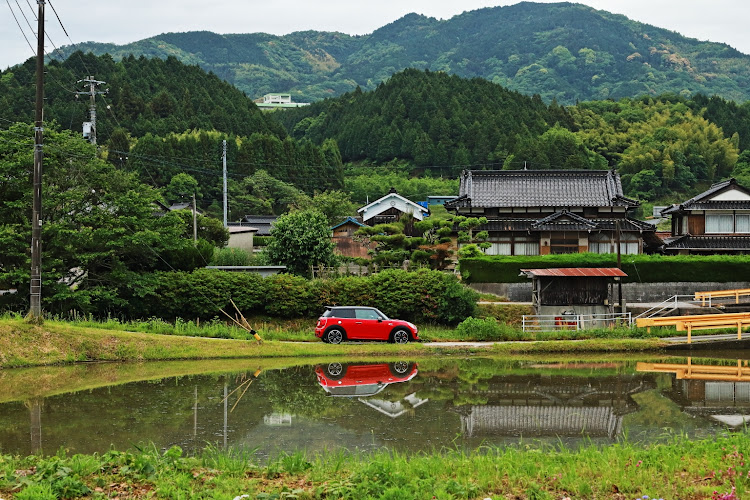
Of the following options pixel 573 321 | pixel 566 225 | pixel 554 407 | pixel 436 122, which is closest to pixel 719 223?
pixel 566 225

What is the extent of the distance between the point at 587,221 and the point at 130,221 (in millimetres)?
22925

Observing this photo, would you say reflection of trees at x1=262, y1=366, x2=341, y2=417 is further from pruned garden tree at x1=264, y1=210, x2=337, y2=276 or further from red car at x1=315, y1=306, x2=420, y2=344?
pruned garden tree at x1=264, y1=210, x2=337, y2=276

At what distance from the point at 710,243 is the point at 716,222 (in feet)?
4.76

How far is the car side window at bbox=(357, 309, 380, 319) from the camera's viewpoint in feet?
78.6

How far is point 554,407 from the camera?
14.5 meters

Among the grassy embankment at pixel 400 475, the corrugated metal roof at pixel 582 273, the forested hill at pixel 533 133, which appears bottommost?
the grassy embankment at pixel 400 475

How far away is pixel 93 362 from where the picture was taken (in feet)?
66.5

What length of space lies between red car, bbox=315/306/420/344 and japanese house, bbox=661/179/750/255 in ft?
65.9

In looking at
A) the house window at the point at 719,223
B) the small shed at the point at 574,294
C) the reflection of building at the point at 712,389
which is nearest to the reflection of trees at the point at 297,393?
the reflection of building at the point at 712,389

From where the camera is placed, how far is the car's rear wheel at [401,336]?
78.9ft

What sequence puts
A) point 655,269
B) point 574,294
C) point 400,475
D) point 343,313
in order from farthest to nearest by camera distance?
point 655,269
point 574,294
point 343,313
point 400,475

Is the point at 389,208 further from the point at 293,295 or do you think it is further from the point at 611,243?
the point at 293,295

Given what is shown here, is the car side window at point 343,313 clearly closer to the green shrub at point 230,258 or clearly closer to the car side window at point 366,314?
the car side window at point 366,314

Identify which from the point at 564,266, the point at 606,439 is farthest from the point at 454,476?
the point at 564,266
